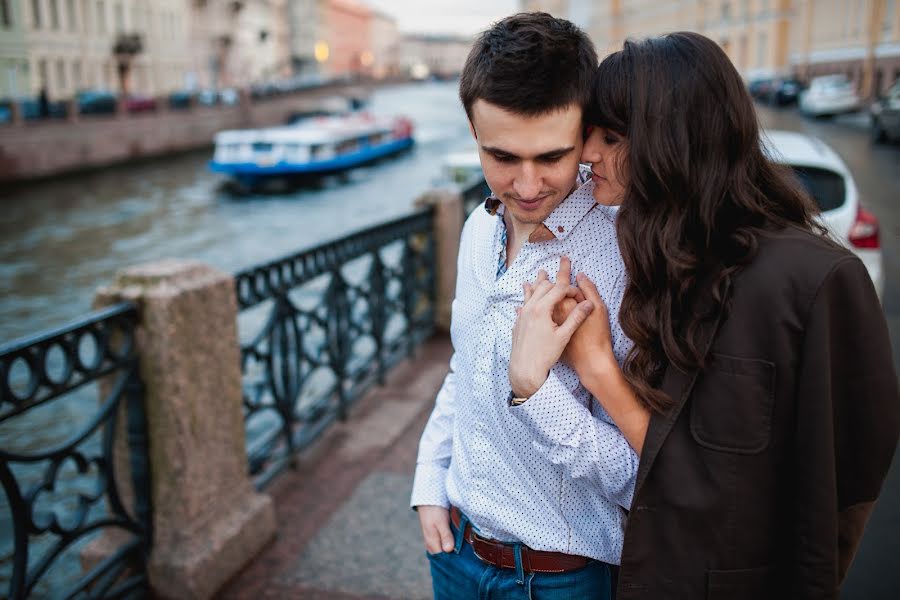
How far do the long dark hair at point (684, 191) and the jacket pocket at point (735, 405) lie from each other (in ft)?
0.14

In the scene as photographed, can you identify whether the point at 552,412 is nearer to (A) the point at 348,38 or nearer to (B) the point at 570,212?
(B) the point at 570,212

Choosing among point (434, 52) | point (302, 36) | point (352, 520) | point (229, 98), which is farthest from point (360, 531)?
point (434, 52)

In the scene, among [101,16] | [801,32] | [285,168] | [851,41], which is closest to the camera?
[285,168]

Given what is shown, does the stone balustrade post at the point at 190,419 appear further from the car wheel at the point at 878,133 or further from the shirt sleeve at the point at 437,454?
the car wheel at the point at 878,133

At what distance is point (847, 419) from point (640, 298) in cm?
35

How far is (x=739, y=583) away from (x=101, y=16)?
49340 mm

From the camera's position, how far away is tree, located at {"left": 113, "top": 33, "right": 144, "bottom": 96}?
4438cm

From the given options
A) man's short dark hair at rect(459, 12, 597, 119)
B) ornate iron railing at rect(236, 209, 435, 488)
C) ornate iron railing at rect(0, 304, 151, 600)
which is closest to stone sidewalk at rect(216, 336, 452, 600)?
ornate iron railing at rect(236, 209, 435, 488)

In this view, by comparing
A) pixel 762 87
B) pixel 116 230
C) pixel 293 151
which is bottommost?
pixel 116 230

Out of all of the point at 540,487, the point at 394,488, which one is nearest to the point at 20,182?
the point at 394,488

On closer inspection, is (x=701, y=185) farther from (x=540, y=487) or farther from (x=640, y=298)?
(x=540, y=487)

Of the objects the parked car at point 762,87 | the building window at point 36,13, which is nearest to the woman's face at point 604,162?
the building window at point 36,13

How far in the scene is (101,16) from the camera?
43.9m

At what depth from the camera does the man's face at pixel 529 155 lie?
4.43ft
